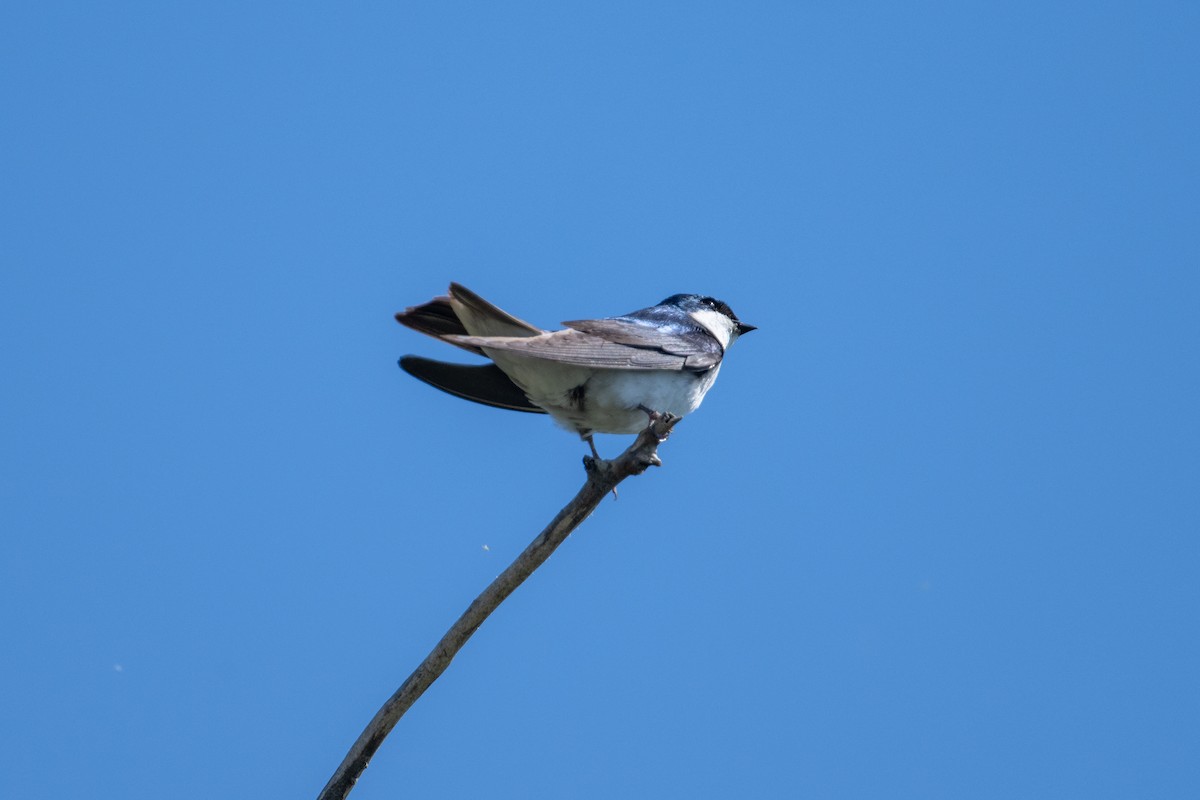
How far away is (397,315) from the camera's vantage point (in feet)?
20.5

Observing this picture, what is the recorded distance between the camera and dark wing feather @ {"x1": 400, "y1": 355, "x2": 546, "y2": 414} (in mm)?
6898

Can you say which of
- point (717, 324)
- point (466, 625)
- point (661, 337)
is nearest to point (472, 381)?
point (661, 337)

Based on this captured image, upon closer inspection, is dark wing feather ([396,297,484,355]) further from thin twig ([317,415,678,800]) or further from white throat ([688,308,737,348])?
white throat ([688,308,737,348])

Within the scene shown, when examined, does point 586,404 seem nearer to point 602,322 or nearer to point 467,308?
point 602,322

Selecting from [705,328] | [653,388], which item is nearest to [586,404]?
[653,388]

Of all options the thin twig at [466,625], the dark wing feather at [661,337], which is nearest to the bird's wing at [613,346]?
the dark wing feather at [661,337]

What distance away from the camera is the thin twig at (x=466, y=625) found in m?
4.77

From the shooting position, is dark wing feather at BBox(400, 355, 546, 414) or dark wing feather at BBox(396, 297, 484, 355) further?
dark wing feather at BBox(400, 355, 546, 414)

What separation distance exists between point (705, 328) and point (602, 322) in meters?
1.05

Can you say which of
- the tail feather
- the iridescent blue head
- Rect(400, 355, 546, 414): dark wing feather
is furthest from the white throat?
the tail feather

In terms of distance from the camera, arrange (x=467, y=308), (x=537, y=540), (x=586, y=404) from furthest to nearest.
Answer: (x=586, y=404), (x=467, y=308), (x=537, y=540)

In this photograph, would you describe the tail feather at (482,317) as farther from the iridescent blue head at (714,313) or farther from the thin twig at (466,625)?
the iridescent blue head at (714,313)

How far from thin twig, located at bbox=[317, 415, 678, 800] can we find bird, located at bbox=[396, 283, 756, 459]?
86 cm

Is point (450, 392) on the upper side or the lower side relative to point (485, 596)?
upper
